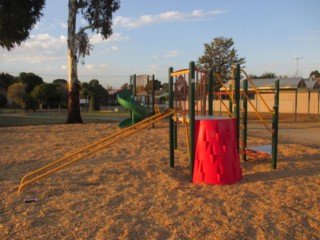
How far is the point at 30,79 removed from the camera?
5019 cm

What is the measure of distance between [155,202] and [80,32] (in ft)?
48.9

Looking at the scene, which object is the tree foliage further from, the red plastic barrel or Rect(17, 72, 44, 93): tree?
the red plastic barrel

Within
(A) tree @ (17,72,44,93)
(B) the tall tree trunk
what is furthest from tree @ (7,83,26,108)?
(B) the tall tree trunk

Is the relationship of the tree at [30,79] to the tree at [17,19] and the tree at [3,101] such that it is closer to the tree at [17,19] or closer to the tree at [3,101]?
the tree at [3,101]

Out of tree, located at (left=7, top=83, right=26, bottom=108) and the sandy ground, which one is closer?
the sandy ground

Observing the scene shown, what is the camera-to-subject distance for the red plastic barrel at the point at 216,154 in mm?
4988

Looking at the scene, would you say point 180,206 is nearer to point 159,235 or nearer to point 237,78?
point 159,235

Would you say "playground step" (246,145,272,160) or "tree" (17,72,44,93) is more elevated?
"tree" (17,72,44,93)

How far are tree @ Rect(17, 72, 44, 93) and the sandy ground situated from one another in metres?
45.9

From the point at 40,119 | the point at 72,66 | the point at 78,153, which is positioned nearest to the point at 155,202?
the point at 78,153

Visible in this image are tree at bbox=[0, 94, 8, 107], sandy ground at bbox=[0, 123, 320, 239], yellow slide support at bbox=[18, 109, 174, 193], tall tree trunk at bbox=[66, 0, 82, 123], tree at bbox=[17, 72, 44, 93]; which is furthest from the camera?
tree at bbox=[17, 72, 44, 93]

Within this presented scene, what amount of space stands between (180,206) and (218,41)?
47.9 metres

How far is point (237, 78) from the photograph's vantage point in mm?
5715

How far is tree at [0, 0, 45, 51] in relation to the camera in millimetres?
14492
